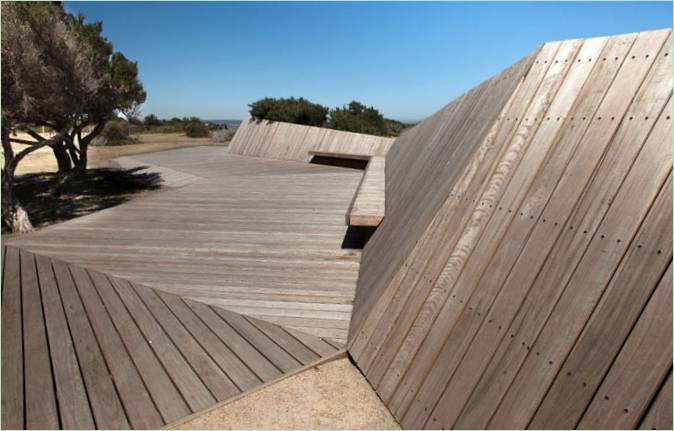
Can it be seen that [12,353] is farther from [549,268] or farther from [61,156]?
[61,156]

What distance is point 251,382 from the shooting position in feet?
9.47

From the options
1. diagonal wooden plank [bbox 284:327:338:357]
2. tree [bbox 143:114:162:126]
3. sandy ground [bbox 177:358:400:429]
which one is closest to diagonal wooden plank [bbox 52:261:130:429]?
sandy ground [bbox 177:358:400:429]

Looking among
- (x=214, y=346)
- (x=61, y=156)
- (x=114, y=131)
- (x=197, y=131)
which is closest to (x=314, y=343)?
(x=214, y=346)

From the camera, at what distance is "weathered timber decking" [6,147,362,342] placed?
4.18 metres

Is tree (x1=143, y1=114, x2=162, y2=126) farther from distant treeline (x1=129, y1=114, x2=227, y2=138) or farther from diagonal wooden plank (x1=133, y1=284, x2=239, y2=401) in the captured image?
diagonal wooden plank (x1=133, y1=284, x2=239, y2=401)

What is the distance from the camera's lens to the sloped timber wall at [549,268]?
5.06 ft

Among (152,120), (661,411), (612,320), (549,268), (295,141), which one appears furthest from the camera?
(152,120)

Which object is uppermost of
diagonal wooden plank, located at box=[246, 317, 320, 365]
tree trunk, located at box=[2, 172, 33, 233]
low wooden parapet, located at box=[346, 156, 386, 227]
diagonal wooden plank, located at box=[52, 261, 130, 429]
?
low wooden parapet, located at box=[346, 156, 386, 227]

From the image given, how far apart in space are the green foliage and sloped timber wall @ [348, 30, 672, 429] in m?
20.1

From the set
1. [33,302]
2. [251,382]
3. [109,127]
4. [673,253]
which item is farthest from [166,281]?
[109,127]

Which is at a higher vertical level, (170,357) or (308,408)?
(308,408)

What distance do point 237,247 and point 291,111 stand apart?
1759cm

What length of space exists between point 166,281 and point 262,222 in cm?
271

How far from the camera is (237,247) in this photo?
5871mm
